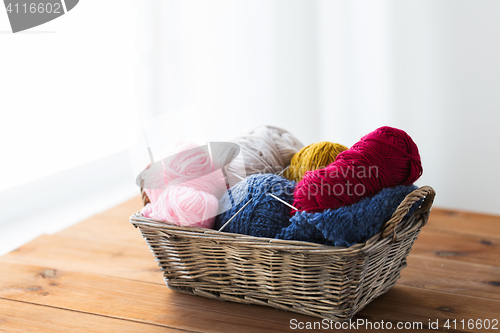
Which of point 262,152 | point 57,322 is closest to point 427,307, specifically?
point 262,152

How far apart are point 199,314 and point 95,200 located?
0.87m

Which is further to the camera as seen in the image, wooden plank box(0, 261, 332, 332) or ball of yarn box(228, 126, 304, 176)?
ball of yarn box(228, 126, 304, 176)

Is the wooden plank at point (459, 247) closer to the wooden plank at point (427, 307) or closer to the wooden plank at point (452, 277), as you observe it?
the wooden plank at point (452, 277)

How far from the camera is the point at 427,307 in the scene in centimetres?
81

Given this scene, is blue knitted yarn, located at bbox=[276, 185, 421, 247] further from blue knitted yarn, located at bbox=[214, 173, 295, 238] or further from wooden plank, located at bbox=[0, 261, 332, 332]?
wooden plank, located at bbox=[0, 261, 332, 332]

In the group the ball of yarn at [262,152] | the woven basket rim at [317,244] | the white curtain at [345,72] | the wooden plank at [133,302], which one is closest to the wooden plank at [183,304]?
the wooden plank at [133,302]

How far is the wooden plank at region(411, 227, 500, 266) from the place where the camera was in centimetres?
101

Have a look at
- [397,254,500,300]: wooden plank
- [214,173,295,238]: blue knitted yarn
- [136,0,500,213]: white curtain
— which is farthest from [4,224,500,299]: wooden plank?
[136,0,500,213]: white curtain

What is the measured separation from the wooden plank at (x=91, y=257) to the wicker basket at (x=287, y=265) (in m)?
0.13

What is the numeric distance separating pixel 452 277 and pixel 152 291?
0.56 meters

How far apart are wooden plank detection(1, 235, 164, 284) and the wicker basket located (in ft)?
0.42

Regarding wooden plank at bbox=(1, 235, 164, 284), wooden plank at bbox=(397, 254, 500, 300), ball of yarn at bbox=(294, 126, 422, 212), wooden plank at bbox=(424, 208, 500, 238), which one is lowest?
wooden plank at bbox=(424, 208, 500, 238)

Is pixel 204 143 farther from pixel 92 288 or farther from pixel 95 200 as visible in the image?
pixel 95 200

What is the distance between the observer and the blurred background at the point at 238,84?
54.2 inches
